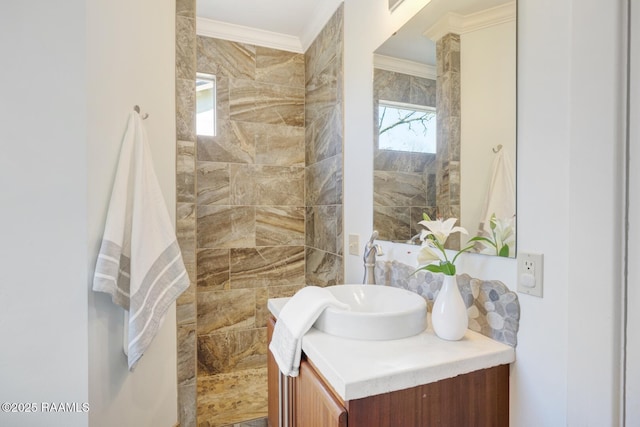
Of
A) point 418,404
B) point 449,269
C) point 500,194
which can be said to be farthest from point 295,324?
point 500,194

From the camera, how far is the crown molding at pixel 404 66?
1216mm

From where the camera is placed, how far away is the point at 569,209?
0.73m

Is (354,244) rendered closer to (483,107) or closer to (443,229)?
(443,229)

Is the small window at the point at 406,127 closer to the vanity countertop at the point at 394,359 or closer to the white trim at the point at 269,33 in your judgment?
the vanity countertop at the point at 394,359

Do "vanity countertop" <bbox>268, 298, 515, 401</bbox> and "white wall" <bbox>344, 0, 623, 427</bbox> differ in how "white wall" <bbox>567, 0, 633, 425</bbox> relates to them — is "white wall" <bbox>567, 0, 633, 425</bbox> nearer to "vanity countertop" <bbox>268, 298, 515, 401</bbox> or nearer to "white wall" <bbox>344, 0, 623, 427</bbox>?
"white wall" <bbox>344, 0, 623, 427</bbox>

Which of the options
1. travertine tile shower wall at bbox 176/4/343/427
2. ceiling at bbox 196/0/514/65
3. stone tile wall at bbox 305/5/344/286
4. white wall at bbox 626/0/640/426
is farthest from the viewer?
travertine tile shower wall at bbox 176/4/343/427

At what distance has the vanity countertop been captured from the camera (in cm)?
71

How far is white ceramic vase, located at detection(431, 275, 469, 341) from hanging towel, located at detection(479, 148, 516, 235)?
229mm

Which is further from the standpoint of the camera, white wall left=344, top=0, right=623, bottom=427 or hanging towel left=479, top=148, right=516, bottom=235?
hanging towel left=479, top=148, right=516, bottom=235

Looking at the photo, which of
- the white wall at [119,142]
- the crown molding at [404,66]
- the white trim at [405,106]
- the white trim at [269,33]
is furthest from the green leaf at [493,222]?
the white trim at [269,33]

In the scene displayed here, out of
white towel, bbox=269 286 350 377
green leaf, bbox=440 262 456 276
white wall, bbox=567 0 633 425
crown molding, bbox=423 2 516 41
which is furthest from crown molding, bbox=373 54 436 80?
white towel, bbox=269 286 350 377

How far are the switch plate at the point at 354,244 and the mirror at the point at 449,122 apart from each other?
22 cm

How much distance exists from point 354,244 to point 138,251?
108 centimetres

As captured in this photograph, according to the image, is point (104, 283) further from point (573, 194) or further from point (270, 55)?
point (270, 55)
